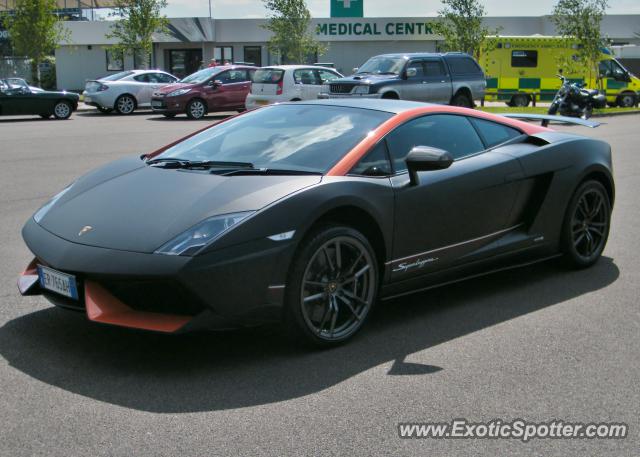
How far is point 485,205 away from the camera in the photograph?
5297mm

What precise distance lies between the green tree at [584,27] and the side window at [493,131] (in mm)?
28281

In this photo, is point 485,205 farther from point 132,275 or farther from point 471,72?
point 471,72

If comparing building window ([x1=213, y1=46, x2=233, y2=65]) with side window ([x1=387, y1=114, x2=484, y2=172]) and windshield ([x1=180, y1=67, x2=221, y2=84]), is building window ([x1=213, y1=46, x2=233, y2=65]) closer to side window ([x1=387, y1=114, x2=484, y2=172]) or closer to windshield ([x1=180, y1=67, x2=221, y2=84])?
windshield ([x1=180, y1=67, x2=221, y2=84])

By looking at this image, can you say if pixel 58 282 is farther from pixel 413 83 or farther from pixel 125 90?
pixel 125 90

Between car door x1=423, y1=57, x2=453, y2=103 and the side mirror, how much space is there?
59.9ft

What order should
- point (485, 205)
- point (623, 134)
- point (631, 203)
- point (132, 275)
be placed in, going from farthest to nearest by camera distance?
point (623, 134)
point (631, 203)
point (485, 205)
point (132, 275)

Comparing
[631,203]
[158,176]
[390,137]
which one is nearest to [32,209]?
[158,176]

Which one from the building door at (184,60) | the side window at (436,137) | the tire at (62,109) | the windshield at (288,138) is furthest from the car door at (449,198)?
the building door at (184,60)

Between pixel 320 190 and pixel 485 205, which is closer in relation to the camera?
pixel 320 190

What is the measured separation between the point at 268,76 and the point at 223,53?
90.0 ft

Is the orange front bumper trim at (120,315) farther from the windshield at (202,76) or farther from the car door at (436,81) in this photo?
the windshield at (202,76)

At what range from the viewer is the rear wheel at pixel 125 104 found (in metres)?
27.0

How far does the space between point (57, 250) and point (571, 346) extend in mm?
2791

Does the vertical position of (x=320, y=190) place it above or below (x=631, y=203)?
above
